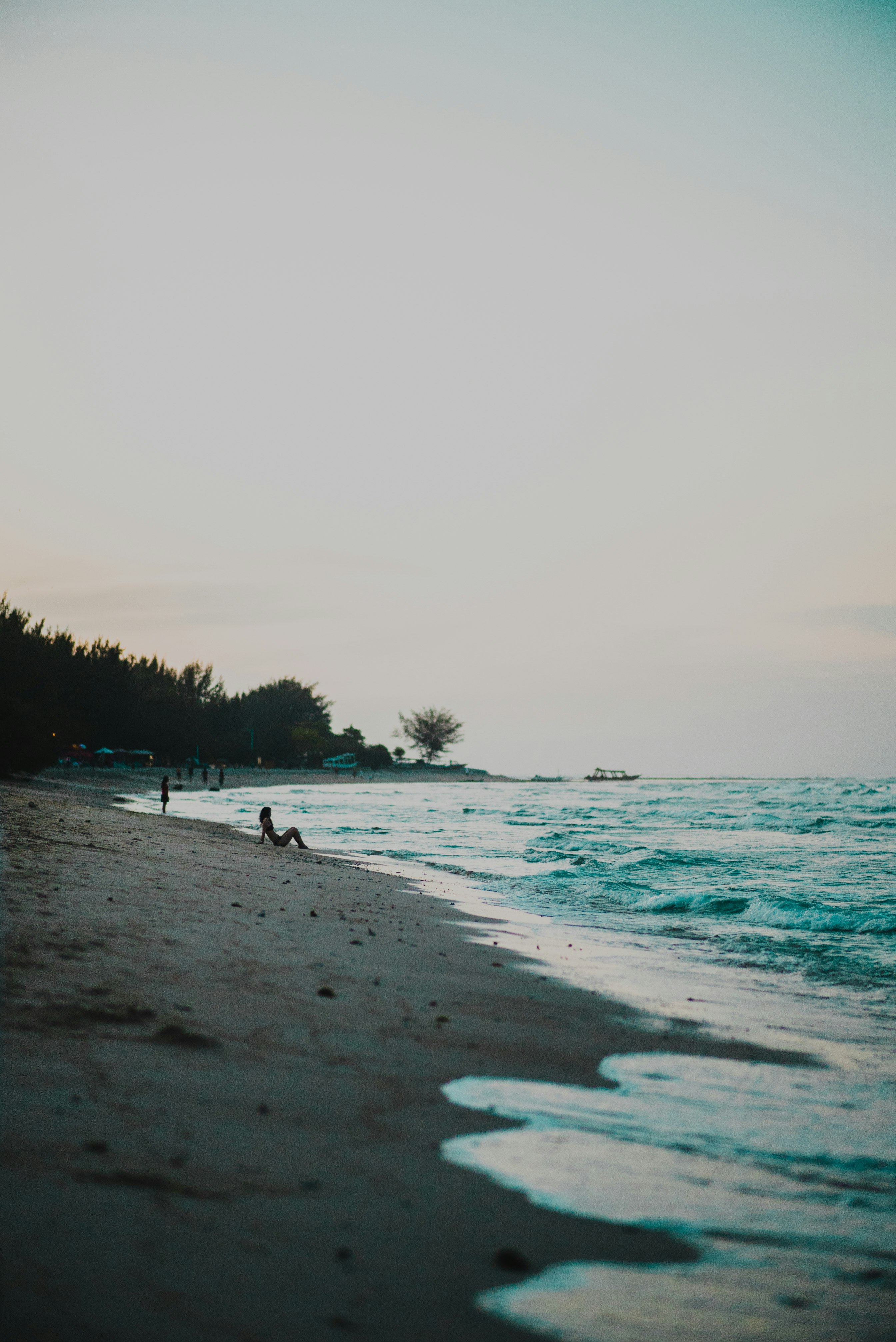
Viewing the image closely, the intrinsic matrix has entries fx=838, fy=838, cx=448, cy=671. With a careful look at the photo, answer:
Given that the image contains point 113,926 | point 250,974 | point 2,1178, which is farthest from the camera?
point 113,926

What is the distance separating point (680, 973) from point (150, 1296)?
7971 mm

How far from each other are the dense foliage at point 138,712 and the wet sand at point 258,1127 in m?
35.8

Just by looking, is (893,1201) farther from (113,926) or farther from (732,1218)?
(113,926)

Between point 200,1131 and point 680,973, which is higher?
point 200,1131

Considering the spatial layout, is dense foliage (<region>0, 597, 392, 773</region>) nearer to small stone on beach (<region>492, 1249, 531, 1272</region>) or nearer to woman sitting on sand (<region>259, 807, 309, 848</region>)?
woman sitting on sand (<region>259, 807, 309, 848</region>)

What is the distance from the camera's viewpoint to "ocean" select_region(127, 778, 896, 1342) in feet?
10.0

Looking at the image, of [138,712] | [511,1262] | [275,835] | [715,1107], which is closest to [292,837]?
[275,835]

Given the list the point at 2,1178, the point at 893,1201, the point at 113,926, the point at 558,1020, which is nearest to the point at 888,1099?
the point at 893,1201

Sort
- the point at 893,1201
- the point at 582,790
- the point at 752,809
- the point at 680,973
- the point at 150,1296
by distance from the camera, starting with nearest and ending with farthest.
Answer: the point at 150,1296, the point at 893,1201, the point at 680,973, the point at 752,809, the point at 582,790

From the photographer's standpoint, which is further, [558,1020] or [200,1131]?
[558,1020]

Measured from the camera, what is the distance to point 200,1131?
12.4ft

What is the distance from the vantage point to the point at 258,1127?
393 centimetres

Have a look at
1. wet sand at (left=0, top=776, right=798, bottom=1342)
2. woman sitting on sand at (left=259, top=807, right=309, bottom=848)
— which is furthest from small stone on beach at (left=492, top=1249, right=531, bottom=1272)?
woman sitting on sand at (left=259, top=807, right=309, bottom=848)

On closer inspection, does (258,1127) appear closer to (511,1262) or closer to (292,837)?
(511,1262)
